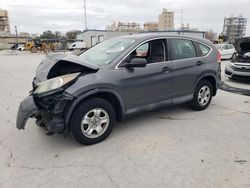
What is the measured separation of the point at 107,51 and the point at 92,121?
4.45 ft

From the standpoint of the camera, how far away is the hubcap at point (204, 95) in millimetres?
4926

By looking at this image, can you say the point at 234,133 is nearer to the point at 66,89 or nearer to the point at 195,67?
the point at 195,67

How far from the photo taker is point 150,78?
3.96 meters

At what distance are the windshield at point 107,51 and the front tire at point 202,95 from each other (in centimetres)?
188

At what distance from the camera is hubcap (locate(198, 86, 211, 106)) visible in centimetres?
493

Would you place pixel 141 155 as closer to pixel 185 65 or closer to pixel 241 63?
pixel 185 65

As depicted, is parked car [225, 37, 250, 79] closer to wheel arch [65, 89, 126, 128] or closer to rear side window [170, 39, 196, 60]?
rear side window [170, 39, 196, 60]

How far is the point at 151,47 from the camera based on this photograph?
14.1 feet

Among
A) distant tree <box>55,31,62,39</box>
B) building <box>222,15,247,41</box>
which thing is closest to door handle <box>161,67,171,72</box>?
building <box>222,15,247,41</box>

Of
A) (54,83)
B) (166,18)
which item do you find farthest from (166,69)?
(166,18)

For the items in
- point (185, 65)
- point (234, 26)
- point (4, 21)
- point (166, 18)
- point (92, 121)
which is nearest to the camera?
point (92, 121)

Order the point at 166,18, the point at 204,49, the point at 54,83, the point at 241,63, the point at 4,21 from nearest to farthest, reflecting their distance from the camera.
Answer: the point at 54,83 → the point at 204,49 → the point at 241,63 → the point at 166,18 → the point at 4,21

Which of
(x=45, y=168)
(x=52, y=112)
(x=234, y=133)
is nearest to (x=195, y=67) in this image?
(x=234, y=133)

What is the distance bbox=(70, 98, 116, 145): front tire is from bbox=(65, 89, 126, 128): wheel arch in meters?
0.07
